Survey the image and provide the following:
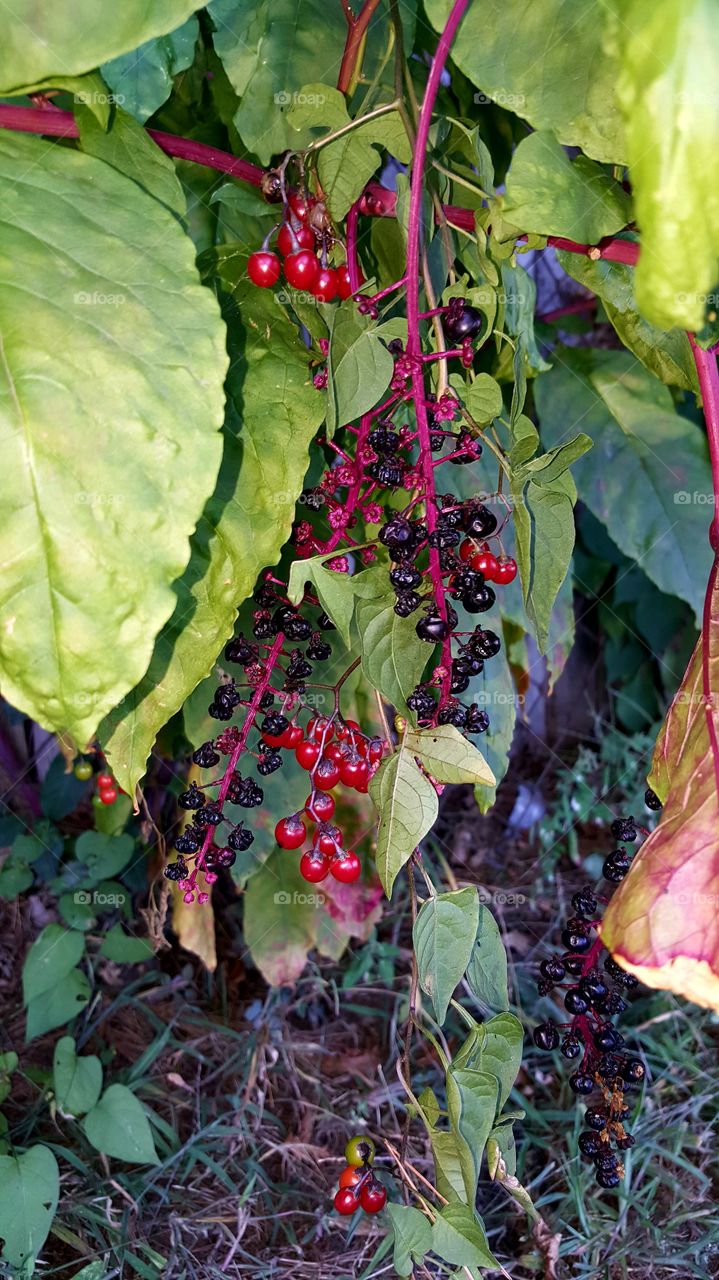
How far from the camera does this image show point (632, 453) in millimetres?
1474

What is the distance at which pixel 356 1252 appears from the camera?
1216mm

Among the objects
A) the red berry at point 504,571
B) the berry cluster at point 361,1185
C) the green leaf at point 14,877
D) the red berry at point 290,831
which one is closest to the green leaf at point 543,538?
the red berry at point 504,571

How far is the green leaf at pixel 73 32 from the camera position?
1.99 feet

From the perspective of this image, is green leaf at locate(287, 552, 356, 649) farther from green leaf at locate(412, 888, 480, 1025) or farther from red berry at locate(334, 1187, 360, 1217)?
red berry at locate(334, 1187, 360, 1217)

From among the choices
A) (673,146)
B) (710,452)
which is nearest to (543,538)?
(710,452)

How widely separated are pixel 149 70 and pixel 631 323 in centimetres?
43

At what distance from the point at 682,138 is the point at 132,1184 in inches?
49.8

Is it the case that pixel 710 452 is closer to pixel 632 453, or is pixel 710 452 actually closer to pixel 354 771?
pixel 354 771

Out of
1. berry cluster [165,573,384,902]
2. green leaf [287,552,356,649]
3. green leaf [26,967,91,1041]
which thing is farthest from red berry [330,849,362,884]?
green leaf [26,967,91,1041]

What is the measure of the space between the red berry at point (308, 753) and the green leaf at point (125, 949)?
2.41ft

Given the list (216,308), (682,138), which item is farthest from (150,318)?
(682,138)

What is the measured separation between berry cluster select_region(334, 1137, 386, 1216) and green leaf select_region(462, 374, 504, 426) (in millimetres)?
738

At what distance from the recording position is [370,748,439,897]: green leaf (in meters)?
0.70

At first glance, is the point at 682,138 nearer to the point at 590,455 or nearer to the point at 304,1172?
the point at 590,455
